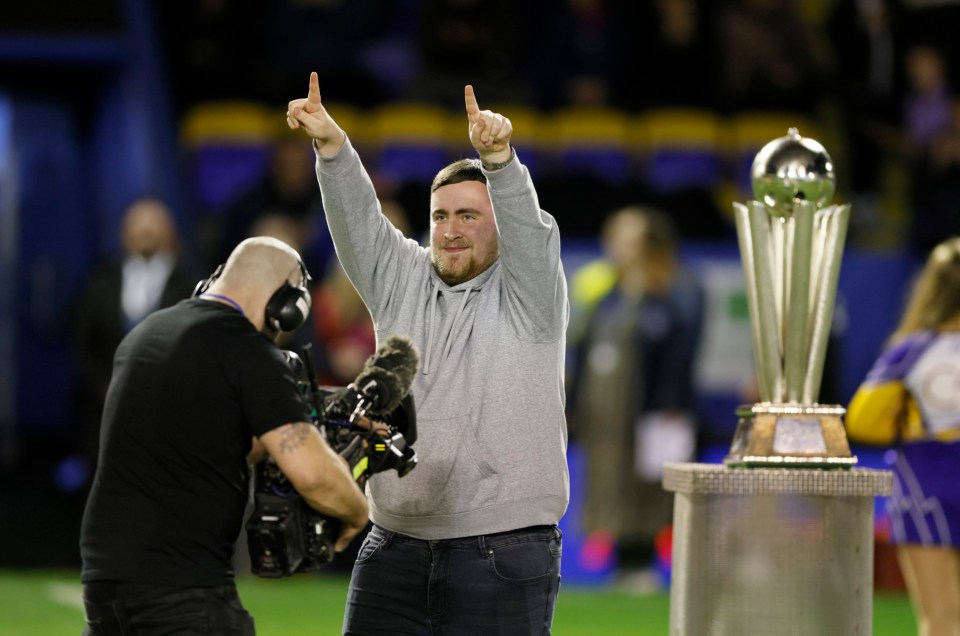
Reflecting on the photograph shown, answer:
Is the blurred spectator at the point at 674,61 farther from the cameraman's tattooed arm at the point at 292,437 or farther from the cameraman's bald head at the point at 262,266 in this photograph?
the cameraman's tattooed arm at the point at 292,437

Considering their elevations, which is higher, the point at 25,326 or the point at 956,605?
the point at 25,326

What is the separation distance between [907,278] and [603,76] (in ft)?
10.8

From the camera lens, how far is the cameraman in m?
4.28

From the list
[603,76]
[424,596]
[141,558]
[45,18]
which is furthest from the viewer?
[603,76]

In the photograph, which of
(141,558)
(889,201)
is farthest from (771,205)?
(889,201)

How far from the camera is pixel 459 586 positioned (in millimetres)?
4863

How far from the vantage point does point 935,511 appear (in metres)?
6.98

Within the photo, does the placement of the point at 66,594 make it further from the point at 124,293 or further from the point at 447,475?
the point at 447,475

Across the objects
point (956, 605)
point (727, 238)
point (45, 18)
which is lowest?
point (956, 605)

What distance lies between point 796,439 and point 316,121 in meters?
1.65

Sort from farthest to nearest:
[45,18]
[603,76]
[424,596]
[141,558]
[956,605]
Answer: [603,76], [45,18], [956,605], [424,596], [141,558]

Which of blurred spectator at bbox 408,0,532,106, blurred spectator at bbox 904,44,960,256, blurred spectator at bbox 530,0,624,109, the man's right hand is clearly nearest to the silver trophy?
the man's right hand

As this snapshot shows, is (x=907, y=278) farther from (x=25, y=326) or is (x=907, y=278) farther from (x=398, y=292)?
(x=398, y=292)

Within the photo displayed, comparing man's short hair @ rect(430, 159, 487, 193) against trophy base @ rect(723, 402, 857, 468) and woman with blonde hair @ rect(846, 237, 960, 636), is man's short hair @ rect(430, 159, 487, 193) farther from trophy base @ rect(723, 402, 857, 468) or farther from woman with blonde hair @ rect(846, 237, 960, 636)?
woman with blonde hair @ rect(846, 237, 960, 636)
